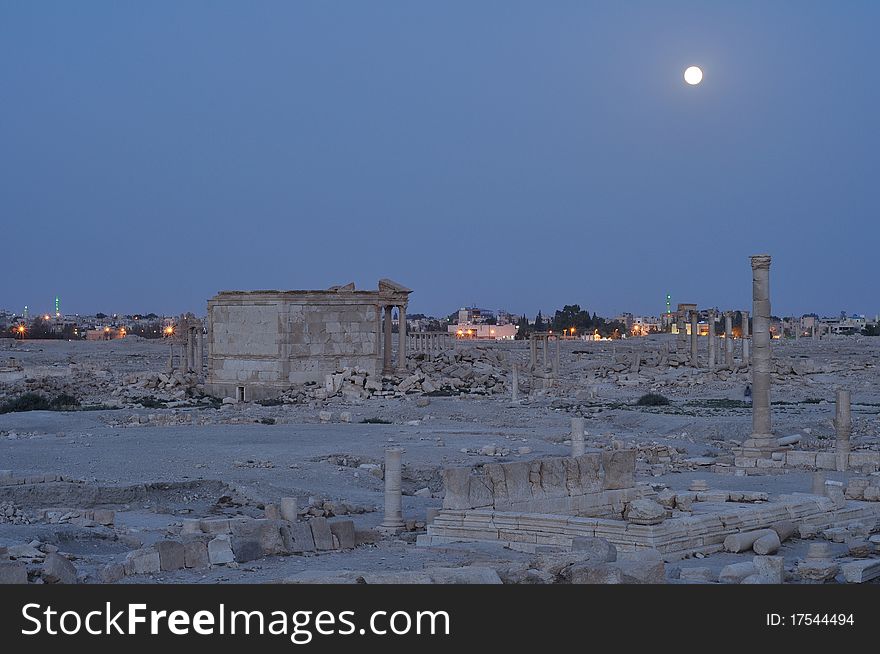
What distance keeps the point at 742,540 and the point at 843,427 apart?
25.8 ft

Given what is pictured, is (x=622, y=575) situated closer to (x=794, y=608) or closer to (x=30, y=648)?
(x=794, y=608)

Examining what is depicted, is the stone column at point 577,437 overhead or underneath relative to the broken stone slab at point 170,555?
overhead

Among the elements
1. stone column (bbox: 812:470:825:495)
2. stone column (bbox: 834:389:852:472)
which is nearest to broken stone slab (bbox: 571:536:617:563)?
stone column (bbox: 812:470:825:495)

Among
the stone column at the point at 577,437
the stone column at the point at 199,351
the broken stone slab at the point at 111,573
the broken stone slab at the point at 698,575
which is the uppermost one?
the stone column at the point at 199,351

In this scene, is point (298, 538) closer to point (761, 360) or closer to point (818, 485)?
point (818, 485)

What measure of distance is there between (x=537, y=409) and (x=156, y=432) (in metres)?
10.4

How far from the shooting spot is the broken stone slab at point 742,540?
12758 millimetres

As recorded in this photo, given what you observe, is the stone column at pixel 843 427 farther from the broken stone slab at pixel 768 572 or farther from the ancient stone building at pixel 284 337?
the ancient stone building at pixel 284 337

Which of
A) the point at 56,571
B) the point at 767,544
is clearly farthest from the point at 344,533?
the point at 767,544

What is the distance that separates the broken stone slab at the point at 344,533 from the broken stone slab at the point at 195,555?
5.36 ft

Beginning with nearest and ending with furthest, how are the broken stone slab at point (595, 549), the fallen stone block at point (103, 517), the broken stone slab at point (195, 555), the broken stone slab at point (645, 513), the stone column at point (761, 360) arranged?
the broken stone slab at point (595, 549)
the broken stone slab at point (195, 555)
the broken stone slab at point (645, 513)
the fallen stone block at point (103, 517)
the stone column at point (761, 360)

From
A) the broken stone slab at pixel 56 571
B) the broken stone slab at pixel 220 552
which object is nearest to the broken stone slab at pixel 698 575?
the broken stone slab at pixel 220 552

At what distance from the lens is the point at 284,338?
33.4 m

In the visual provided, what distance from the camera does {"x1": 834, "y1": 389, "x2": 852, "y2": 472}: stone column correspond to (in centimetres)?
1972
